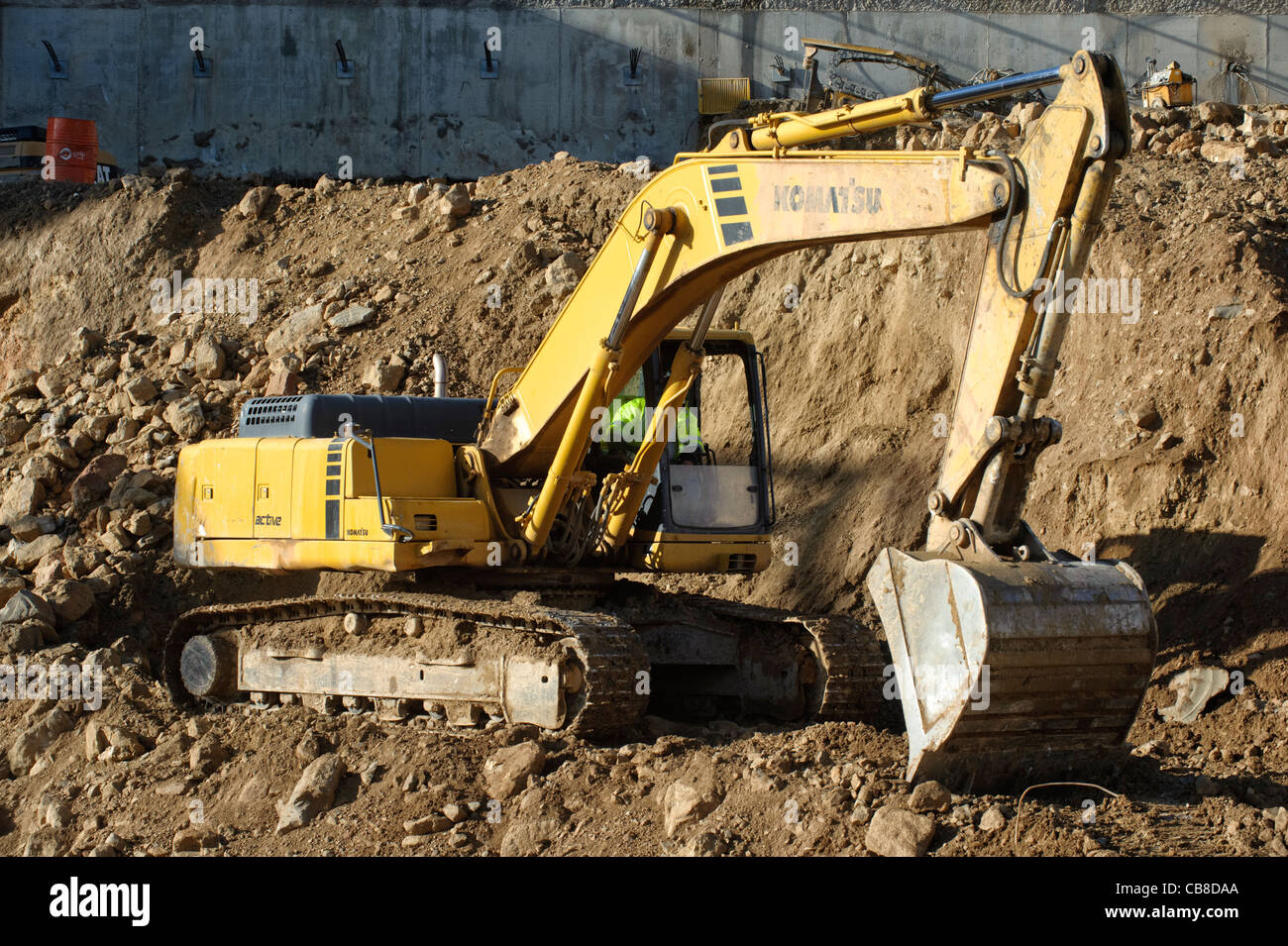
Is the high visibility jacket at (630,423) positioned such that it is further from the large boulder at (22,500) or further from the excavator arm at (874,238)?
the large boulder at (22,500)

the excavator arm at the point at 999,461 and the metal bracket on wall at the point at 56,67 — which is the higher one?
the metal bracket on wall at the point at 56,67

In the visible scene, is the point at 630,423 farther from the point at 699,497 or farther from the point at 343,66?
the point at 343,66

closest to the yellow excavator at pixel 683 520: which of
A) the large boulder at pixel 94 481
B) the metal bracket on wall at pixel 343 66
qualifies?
the large boulder at pixel 94 481

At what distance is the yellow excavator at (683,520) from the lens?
577 cm

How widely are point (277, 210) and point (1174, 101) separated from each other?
11.5 m

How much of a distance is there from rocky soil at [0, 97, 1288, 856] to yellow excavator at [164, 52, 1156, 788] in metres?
0.36

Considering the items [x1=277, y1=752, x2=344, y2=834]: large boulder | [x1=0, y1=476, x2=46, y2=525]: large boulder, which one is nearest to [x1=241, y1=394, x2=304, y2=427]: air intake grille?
[x1=277, y1=752, x2=344, y2=834]: large boulder

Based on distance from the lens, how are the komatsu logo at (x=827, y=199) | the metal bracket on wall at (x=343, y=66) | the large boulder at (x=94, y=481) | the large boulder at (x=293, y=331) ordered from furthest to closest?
the metal bracket on wall at (x=343, y=66) < the large boulder at (x=293, y=331) < the large boulder at (x=94, y=481) < the komatsu logo at (x=827, y=199)

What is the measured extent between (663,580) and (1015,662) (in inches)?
291

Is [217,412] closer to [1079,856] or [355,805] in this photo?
[355,805]

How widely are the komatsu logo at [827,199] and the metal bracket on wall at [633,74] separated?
14990 mm

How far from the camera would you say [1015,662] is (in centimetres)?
568

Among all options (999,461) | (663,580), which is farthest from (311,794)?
(663,580)

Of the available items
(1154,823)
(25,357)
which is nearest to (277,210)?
(25,357)
